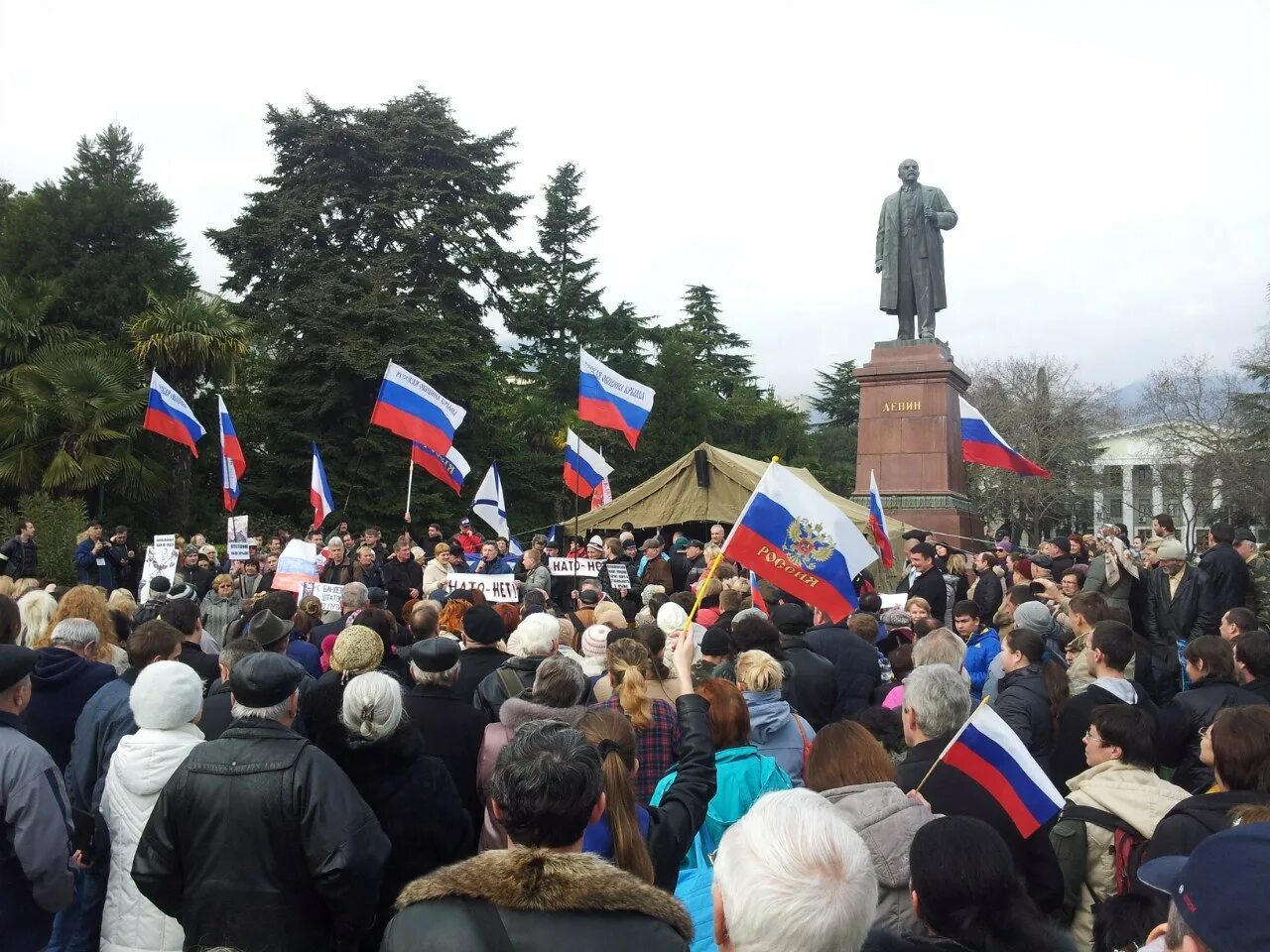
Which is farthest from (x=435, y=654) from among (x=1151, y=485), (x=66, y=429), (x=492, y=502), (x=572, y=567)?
(x=1151, y=485)

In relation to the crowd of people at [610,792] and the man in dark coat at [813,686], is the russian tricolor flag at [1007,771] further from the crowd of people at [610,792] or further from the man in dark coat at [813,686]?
the man in dark coat at [813,686]

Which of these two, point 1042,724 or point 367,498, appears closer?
point 1042,724

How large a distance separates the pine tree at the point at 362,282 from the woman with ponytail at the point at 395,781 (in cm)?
2764

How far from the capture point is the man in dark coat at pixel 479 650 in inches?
233

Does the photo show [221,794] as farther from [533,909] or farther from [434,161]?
[434,161]

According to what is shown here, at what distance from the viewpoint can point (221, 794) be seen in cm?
343

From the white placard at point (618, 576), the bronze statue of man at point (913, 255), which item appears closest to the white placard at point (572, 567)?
the white placard at point (618, 576)

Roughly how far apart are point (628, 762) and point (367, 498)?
29.1 metres

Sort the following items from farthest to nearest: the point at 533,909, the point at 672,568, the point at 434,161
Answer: the point at 434,161 → the point at 672,568 → the point at 533,909

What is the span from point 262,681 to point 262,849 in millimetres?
541

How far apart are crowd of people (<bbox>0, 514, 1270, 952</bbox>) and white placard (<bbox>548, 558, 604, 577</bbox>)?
242 inches

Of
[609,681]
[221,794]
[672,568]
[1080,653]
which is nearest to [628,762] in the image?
[221,794]

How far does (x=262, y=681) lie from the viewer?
367cm

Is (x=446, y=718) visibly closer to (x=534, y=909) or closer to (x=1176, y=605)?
(x=534, y=909)
